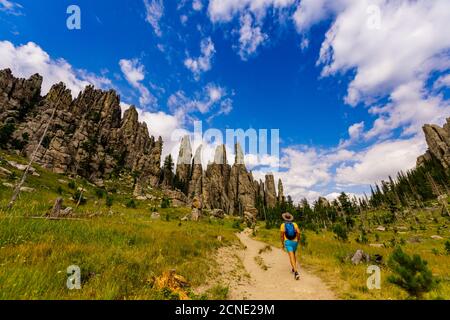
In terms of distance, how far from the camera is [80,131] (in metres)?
80.6

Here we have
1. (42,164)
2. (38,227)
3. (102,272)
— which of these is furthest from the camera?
(42,164)

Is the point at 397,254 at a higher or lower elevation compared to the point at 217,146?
lower

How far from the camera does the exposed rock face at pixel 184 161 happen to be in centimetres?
12740

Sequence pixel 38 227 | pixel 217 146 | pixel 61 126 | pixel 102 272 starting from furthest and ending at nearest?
pixel 217 146 < pixel 61 126 < pixel 38 227 < pixel 102 272

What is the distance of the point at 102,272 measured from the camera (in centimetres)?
601

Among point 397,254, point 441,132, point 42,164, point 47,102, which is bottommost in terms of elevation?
point 397,254

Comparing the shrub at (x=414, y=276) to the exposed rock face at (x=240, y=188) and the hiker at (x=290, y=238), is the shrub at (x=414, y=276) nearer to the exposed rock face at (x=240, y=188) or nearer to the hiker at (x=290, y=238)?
the hiker at (x=290, y=238)

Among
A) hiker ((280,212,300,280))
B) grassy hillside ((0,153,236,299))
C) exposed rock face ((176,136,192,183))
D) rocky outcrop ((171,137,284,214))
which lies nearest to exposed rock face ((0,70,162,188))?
exposed rock face ((176,136,192,183))

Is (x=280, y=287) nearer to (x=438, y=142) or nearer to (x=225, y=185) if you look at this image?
(x=225, y=185)

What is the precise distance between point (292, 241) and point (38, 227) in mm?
11064

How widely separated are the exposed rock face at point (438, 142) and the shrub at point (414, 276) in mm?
128581
